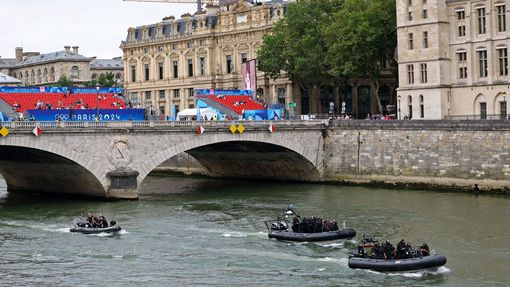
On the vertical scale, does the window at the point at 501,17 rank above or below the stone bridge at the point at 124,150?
above

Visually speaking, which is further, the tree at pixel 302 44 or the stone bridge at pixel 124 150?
the tree at pixel 302 44

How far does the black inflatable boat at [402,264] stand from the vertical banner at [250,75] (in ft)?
186

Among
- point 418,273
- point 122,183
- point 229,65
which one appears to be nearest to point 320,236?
point 418,273

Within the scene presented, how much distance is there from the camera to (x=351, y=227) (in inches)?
2504

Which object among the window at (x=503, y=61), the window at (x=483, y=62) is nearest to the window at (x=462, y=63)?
the window at (x=483, y=62)

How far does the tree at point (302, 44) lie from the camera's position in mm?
113375

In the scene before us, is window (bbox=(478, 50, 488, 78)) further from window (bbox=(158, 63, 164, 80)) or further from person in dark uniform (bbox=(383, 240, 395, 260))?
window (bbox=(158, 63, 164, 80))

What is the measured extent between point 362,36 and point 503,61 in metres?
17.3

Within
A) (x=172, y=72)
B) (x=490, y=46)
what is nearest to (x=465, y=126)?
(x=490, y=46)

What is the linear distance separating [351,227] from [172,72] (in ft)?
275

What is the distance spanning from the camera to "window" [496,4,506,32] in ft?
294

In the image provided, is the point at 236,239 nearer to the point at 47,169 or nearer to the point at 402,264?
the point at 402,264

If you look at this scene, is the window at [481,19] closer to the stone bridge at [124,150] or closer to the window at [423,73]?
the window at [423,73]

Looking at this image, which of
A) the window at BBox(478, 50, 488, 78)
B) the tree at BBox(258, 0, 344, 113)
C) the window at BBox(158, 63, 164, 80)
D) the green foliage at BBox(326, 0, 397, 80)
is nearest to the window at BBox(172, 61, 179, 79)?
the window at BBox(158, 63, 164, 80)
